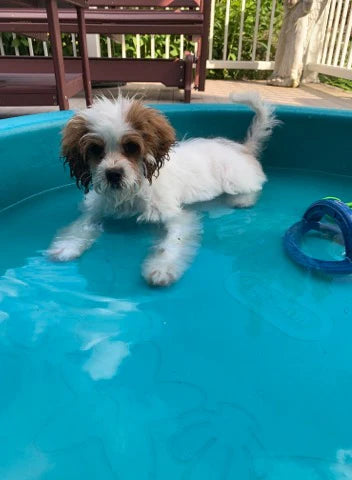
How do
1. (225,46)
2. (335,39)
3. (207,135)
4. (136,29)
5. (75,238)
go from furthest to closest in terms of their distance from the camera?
(225,46) → (335,39) → (136,29) → (207,135) → (75,238)

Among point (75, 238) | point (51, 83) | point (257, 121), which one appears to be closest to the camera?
point (75, 238)

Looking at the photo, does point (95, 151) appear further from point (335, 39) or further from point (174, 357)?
point (335, 39)

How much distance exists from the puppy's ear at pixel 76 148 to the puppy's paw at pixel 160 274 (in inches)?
29.8

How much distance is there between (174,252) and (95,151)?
0.83m

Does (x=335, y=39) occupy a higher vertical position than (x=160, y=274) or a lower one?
higher

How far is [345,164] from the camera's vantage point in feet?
14.4

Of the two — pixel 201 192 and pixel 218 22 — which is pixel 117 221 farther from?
pixel 218 22

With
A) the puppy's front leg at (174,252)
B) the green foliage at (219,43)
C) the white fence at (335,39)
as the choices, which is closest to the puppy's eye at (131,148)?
the puppy's front leg at (174,252)

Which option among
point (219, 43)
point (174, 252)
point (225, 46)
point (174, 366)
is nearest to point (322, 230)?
point (174, 252)

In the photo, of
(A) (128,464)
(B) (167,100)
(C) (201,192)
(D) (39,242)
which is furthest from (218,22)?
(A) (128,464)

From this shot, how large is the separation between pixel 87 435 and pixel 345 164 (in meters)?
3.74

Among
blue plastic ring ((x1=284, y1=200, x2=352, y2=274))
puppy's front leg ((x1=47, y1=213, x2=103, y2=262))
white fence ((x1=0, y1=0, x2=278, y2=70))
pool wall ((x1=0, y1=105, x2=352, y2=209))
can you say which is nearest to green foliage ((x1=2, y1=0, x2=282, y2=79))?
white fence ((x1=0, y1=0, x2=278, y2=70))

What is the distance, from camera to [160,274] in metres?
2.59

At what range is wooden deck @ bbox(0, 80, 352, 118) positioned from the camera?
254 inches
